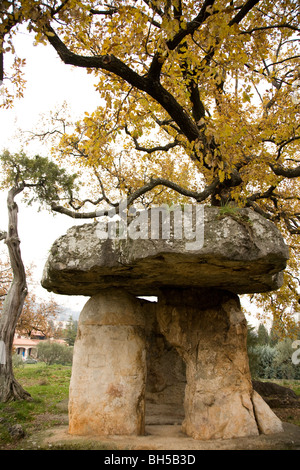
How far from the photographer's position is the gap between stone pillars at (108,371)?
6.55 m

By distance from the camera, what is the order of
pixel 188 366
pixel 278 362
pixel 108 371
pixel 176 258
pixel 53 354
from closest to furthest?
pixel 176 258
pixel 108 371
pixel 188 366
pixel 278 362
pixel 53 354

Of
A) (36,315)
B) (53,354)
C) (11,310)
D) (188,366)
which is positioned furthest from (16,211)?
(53,354)

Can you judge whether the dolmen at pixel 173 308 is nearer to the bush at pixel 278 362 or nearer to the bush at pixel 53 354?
the bush at pixel 278 362

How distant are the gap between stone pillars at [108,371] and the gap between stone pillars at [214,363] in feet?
2.66

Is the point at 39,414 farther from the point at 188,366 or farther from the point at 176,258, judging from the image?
the point at 176,258

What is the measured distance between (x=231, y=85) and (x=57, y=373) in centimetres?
1435

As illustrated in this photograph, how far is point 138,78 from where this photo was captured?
700 centimetres

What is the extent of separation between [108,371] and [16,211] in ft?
27.3

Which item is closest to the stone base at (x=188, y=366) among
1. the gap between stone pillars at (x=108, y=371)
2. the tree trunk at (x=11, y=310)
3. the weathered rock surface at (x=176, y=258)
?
the gap between stone pillars at (x=108, y=371)

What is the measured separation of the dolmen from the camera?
5.53m

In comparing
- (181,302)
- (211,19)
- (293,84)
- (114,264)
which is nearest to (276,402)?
(181,302)

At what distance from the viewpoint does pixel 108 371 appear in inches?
264

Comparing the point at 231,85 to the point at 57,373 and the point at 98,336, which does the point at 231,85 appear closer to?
the point at 98,336

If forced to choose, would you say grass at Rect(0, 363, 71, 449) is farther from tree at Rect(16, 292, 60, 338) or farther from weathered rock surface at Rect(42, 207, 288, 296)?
tree at Rect(16, 292, 60, 338)
